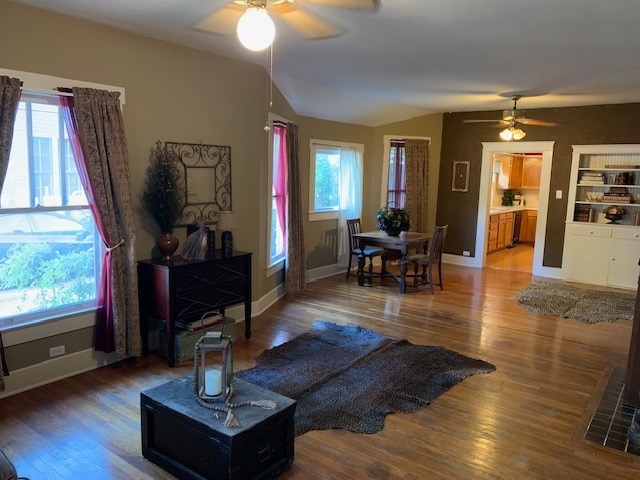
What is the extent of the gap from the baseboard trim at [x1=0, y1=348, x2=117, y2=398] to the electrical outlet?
0.03 m

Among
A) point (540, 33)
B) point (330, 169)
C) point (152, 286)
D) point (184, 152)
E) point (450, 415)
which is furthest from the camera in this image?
point (330, 169)

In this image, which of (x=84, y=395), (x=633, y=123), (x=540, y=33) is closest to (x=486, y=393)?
(x=540, y=33)

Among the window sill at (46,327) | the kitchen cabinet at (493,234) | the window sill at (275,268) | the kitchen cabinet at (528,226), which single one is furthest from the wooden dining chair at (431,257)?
the kitchen cabinet at (528,226)

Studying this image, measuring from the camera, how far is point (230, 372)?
2541mm

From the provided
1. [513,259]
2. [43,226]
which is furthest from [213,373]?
[513,259]

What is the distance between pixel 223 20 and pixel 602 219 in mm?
6623

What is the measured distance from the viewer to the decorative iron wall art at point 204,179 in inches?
170

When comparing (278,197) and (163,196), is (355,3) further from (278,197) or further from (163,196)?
(278,197)

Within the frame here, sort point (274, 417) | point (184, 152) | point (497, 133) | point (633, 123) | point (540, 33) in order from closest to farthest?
point (274, 417)
point (540, 33)
point (184, 152)
point (633, 123)
point (497, 133)

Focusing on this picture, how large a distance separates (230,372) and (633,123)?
694cm

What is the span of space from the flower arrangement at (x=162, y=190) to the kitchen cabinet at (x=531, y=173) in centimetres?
939

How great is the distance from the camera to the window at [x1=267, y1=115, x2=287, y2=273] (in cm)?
574

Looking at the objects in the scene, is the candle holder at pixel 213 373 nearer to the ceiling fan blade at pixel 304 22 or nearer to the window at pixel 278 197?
the ceiling fan blade at pixel 304 22

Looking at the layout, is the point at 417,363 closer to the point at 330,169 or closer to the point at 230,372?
the point at 230,372
